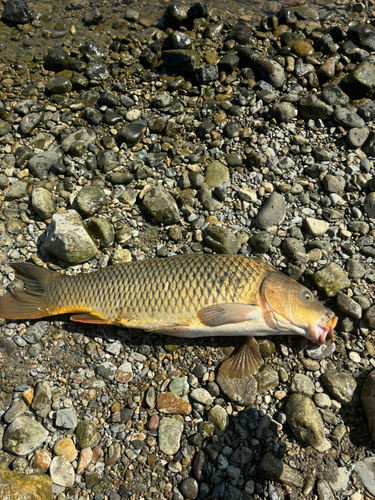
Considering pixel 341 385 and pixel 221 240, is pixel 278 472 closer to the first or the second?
pixel 341 385

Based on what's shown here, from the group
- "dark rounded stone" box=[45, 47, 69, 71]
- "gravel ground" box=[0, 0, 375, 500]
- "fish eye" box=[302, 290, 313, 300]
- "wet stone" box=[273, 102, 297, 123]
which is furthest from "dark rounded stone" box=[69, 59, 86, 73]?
"fish eye" box=[302, 290, 313, 300]

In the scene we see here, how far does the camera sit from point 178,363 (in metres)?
3.35

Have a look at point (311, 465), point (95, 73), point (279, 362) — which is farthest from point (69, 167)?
point (311, 465)

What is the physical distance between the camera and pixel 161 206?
3895 millimetres

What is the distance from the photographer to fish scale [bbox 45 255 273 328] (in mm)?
3084

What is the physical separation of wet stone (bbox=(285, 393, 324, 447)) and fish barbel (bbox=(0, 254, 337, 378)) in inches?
17.3

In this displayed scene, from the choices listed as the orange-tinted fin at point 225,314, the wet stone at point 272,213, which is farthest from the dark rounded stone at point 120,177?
the orange-tinted fin at point 225,314

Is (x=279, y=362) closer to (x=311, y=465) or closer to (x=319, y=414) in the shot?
(x=319, y=414)

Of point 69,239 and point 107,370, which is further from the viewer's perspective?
point 69,239

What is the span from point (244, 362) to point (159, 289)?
1.05 metres

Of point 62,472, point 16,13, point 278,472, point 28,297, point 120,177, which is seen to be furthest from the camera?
point 16,13

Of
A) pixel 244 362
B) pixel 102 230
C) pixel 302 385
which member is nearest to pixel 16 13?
pixel 102 230

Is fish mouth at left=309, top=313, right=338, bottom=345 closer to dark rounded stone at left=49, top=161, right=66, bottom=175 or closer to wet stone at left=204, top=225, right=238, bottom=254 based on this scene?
wet stone at left=204, top=225, right=238, bottom=254

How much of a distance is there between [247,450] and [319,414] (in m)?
0.70
